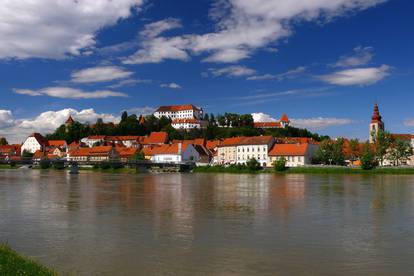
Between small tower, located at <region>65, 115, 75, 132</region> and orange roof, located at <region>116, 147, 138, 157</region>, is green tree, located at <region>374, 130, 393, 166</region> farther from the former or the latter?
small tower, located at <region>65, 115, 75, 132</region>

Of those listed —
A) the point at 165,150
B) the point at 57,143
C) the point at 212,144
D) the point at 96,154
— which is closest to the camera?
the point at 165,150

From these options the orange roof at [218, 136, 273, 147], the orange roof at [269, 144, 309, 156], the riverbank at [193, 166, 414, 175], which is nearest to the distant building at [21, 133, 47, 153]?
the orange roof at [218, 136, 273, 147]

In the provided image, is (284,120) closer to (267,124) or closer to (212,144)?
(267,124)

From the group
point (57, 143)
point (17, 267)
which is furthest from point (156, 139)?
point (17, 267)

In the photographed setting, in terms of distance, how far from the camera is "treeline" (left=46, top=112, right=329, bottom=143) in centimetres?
15100

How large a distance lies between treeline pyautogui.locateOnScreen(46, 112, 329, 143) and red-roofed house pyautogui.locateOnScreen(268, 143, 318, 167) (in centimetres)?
4747

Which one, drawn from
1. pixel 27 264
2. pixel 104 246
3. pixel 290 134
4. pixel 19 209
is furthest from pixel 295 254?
pixel 290 134

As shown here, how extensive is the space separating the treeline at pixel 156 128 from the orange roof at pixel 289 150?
46655 millimetres

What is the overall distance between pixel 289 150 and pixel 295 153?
2549mm

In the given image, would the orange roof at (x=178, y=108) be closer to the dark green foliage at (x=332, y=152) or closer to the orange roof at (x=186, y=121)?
the orange roof at (x=186, y=121)

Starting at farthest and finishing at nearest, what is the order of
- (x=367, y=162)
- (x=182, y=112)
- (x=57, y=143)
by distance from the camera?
→ (x=182, y=112) < (x=57, y=143) < (x=367, y=162)

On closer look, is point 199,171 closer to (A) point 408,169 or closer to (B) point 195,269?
(A) point 408,169

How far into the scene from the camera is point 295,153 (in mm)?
94312

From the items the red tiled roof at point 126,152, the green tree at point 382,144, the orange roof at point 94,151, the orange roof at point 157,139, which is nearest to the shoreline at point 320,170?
the green tree at point 382,144
